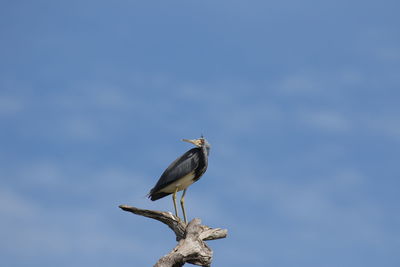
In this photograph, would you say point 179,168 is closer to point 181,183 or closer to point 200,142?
point 181,183

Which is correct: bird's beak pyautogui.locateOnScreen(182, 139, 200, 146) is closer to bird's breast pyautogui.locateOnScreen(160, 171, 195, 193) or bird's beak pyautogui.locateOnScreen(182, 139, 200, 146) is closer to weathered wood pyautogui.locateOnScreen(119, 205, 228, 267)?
bird's breast pyautogui.locateOnScreen(160, 171, 195, 193)

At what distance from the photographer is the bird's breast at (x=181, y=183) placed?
15727 mm

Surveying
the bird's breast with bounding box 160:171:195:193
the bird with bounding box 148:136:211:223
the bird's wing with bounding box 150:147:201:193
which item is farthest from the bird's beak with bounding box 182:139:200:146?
the bird's breast with bounding box 160:171:195:193

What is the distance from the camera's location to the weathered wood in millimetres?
13898

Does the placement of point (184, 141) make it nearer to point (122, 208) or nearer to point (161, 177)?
point (161, 177)

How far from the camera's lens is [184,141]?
16.0m

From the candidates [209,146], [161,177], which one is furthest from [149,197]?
[209,146]

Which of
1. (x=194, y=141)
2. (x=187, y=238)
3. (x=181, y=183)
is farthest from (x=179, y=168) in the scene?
(x=187, y=238)

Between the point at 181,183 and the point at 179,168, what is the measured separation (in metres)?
0.37

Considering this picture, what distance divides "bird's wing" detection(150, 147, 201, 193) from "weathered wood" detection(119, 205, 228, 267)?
931 millimetres

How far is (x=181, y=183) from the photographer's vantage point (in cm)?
1579

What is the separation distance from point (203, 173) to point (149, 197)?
4.40 ft

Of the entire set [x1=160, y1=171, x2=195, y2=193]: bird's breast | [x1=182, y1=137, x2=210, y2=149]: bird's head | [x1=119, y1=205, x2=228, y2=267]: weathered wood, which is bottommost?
[x1=119, y1=205, x2=228, y2=267]: weathered wood

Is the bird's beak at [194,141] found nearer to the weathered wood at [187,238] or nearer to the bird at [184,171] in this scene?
the bird at [184,171]
